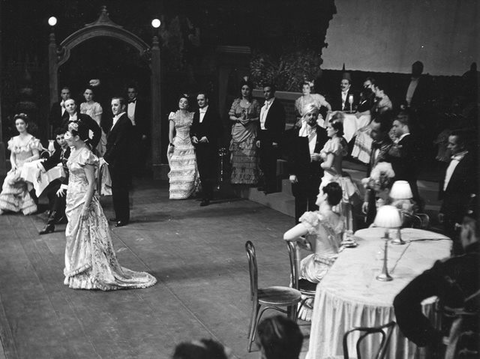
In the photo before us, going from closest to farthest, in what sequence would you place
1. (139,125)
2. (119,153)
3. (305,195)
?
(305,195) → (119,153) → (139,125)

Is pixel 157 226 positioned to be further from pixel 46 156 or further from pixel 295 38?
pixel 295 38

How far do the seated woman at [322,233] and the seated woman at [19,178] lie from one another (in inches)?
232

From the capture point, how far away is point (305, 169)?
9078mm

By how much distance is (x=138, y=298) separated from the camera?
7230 millimetres

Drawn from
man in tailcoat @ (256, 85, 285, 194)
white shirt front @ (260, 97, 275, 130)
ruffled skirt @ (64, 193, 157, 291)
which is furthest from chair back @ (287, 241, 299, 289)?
white shirt front @ (260, 97, 275, 130)

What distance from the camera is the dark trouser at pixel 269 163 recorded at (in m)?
11.2

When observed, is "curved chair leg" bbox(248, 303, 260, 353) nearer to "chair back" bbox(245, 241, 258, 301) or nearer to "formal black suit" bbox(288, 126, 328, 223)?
"chair back" bbox(245, 241, 258, 301)

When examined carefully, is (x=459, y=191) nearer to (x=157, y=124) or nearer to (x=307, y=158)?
(x=307, y=158)

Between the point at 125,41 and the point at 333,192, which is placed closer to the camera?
the point at 333,192

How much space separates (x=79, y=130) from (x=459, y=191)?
3831 millimetres

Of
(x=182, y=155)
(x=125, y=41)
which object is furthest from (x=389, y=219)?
(x=125, y=41)

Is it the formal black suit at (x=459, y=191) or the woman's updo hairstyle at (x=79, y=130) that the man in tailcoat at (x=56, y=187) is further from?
the formal black suit at (x=459, y=191)

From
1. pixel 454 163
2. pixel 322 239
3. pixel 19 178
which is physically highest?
pixel 454 163

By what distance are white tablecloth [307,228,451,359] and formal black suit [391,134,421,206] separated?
190 cm
